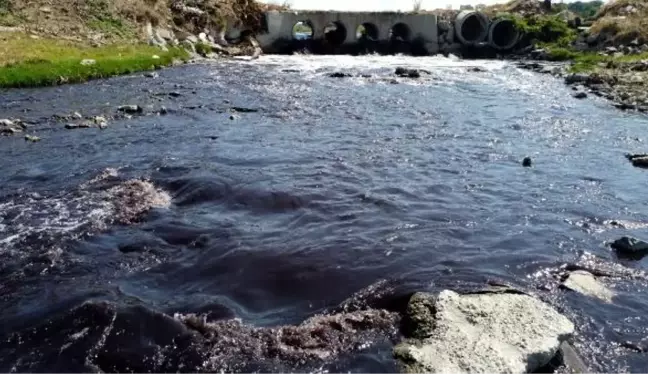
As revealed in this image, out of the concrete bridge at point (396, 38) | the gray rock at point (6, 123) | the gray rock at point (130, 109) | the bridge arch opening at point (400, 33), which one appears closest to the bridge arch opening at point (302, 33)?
the concrete bridge at point (396, 38)

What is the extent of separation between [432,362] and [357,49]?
6272 centimetres

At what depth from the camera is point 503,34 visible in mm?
69812

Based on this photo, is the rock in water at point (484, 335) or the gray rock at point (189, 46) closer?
the rock in water at point (484, 335)

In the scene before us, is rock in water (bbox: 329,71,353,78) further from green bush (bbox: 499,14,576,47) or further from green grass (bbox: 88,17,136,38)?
green bush (bbox: 499,14,576,47)

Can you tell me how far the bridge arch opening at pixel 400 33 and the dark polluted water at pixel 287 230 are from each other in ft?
154

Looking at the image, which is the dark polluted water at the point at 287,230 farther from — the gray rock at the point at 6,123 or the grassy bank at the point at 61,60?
the grassy bank at the point at 61,60

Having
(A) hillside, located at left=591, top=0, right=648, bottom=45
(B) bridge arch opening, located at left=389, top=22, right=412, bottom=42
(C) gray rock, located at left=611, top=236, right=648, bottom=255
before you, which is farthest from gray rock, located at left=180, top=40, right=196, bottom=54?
(C) gray rock, located at left=611, top=236, right=648, bottom=255

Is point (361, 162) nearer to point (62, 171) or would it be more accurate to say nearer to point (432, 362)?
point (62, 171)

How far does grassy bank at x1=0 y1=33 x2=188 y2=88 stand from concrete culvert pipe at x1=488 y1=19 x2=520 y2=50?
39.6 metres

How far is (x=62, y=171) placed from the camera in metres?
16.7

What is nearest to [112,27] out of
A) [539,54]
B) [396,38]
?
[396,38]

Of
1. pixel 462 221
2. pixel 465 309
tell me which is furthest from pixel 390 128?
pixel 465 309

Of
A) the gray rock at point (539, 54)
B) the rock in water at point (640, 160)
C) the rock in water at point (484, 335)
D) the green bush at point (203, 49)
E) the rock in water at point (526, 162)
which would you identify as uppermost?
the green bush at point (203, 49)

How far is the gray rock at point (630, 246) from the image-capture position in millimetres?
11742
